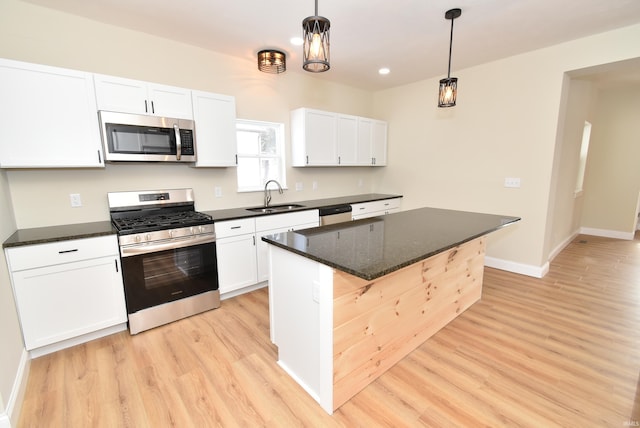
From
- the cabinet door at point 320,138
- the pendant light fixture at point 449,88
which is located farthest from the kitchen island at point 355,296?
the cabinet door at point 320,138

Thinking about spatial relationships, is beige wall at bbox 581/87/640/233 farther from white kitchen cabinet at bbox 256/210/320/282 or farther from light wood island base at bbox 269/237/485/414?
white kitchen cabinet at bbox 256/210/320/282

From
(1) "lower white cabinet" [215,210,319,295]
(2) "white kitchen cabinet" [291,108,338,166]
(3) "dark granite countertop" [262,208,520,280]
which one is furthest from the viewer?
(2) "white kitchen cabinet" [291,108,338,166]

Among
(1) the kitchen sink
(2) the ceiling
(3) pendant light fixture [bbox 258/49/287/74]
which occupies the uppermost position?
(2) the ceiling

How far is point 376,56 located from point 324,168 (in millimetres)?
1715

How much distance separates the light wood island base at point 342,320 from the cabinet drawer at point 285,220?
4.00 ft

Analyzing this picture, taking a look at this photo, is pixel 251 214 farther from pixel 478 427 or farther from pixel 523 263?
pixel 523 263

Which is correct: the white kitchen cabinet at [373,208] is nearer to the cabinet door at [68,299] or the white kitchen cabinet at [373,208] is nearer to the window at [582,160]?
the cabinet door at [68,299]

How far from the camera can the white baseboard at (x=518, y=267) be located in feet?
11.8

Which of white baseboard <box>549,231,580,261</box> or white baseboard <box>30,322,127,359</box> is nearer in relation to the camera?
white baseboard <box>30,322,127,359</box>

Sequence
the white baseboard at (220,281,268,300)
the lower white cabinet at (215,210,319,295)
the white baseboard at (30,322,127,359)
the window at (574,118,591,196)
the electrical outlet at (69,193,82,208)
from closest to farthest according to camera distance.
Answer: the white baseboard at (30,322,127,359) < the electrical outlet at (69,193,82,208) < the lower white cabinet at (215,210,319,295) < the white baseboard at (220,281,268,300) < the window at (574,118,591,196)

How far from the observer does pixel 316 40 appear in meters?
1.52

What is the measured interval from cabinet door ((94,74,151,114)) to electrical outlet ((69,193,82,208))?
82cm

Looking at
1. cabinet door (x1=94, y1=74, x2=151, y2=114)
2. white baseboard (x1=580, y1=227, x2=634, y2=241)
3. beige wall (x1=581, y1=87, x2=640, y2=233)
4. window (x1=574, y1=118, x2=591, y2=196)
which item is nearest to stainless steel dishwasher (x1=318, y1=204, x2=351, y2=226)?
cabinet door (x1=94, y1=74, x2=151, y2=114)

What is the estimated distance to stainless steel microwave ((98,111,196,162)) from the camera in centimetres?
244
